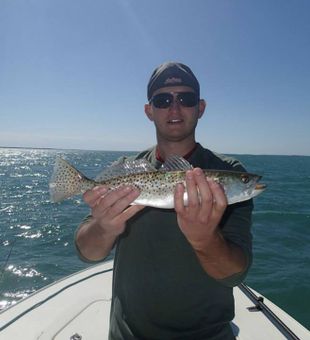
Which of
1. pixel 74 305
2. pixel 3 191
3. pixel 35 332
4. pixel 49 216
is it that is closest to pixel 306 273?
pixel 74 305

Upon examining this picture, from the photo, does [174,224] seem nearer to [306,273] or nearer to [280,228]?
[306,273]

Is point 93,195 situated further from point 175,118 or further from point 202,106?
point 202,106

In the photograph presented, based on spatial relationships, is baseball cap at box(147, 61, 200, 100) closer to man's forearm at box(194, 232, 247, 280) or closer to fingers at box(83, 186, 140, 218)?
fingers at box(83, 186, 140, 218)

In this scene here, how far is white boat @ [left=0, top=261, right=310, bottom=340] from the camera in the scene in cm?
532

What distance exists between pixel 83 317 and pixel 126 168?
119 inches

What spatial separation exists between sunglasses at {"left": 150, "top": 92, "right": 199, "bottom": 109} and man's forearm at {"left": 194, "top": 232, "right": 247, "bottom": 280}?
1787 mm

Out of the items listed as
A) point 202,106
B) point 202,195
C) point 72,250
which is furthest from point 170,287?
point 72,250

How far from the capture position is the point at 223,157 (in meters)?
4.41

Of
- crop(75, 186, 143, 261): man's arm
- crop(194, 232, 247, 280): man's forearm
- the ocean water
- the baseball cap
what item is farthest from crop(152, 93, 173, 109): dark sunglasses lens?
the ocean water

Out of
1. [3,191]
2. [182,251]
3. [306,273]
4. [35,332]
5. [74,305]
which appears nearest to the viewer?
[182,251]

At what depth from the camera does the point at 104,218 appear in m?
3.77

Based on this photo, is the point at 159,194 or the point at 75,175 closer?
the point at 159,194

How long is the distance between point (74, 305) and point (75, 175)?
2.87 metres

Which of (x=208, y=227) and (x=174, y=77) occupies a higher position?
(x=174, y=77)
